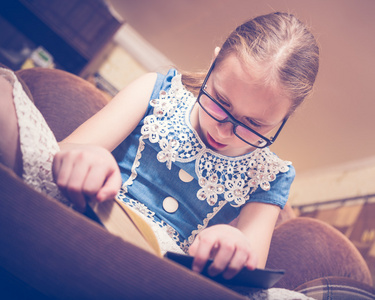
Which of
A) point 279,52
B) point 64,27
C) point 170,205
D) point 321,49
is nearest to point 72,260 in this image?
point 170,205

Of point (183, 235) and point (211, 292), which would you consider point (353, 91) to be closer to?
point (183, 235)

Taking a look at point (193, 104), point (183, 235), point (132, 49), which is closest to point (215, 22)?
point (132, 49)

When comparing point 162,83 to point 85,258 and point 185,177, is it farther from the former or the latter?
point 85,258

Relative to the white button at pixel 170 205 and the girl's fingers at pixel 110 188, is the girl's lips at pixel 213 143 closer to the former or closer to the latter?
the white button at pixel 170 205

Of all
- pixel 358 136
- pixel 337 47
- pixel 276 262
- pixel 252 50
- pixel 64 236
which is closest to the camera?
pixel 64 236

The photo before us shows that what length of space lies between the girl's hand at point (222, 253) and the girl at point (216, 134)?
6.3 inches

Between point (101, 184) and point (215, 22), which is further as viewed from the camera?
point (215, 22)

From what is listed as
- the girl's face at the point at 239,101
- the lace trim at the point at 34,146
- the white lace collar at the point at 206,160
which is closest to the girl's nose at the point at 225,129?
the girl's face at the point at 239,101

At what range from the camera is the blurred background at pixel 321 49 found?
1.63 metres

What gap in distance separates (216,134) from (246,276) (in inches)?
13.3

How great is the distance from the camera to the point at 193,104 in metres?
0.81

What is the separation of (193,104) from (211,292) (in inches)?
22.5

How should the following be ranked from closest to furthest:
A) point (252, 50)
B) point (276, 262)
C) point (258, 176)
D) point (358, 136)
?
1. point (252, 50)
2. point (258, 176)
3. point (276, 262)
4. point (358, 136)

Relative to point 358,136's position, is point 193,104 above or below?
below
